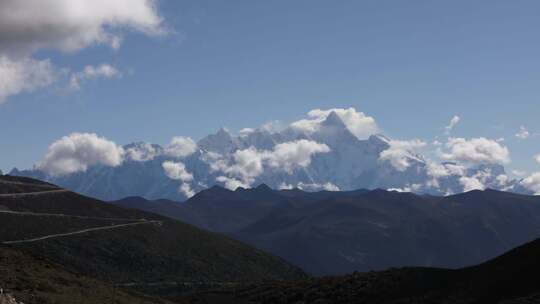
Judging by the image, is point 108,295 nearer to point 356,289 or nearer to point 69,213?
point 356,289

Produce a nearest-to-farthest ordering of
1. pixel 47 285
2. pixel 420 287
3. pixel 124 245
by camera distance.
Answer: pixel 47 285 < pixel 420 287 < pixel 124 245

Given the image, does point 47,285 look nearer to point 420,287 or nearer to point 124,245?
point 420,287

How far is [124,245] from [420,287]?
91871mm

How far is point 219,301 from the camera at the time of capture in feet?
299

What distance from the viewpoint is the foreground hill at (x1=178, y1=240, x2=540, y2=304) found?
6519 cm

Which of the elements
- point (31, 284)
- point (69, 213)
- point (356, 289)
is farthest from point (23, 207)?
point (31, 284)

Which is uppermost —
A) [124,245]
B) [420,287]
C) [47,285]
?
[124,245]

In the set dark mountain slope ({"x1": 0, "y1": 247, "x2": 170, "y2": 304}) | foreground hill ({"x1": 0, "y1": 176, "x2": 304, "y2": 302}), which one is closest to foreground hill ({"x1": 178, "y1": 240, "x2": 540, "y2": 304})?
dark mountain slope ({"x1": 0, "y1": 247, "x2": 170, "y2": 304})

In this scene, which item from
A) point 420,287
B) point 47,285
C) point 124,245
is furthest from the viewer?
point 124,245

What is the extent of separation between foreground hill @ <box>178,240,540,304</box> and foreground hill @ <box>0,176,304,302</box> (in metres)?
44.9

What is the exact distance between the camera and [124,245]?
154 meters

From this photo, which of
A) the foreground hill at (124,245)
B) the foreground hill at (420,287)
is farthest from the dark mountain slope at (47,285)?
the foreground hill at (124,245)

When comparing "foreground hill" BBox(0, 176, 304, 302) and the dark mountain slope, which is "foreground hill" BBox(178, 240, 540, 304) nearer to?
the dark mountain slope

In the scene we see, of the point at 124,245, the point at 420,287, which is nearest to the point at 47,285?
the point at 420,287
